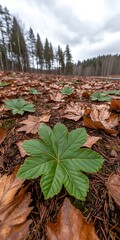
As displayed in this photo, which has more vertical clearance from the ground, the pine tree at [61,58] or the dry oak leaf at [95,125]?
the pine tree at [61,58]

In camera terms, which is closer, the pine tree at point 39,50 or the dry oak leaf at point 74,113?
the dry oak leaf at point 74,113

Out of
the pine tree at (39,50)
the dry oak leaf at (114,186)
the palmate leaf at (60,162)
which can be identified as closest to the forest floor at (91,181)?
the dry oak leaf at (114,186)

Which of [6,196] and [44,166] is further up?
[44,166]

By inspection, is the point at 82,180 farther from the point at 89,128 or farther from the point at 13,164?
the point at 89,128

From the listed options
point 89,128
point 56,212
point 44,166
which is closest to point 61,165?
point 44,166

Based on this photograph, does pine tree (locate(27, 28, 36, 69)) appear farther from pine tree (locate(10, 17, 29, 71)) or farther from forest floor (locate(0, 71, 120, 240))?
forest floor (locate(0, 71, 120, 240))

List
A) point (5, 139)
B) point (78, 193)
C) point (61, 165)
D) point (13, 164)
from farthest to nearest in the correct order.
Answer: point (5, 139)
point (13, 164)
point (61, 165)
point (78, 193)

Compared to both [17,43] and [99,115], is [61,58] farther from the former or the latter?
[99,115]

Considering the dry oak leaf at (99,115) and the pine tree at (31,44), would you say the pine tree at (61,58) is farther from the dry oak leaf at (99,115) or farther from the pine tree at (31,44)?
the dry oak leaf at (99,115)
